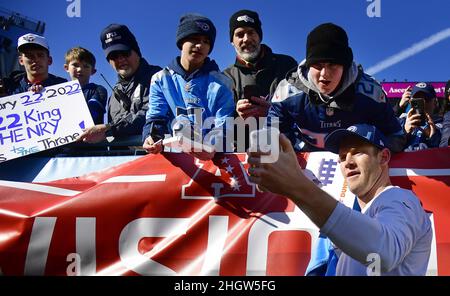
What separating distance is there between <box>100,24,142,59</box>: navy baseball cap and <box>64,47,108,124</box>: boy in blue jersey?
0.40 meters

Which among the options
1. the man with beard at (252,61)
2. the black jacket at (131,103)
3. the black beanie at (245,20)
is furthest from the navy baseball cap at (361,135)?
the black jacket at (131,103)

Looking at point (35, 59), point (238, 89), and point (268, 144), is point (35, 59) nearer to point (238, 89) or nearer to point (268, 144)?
point (238, 89)

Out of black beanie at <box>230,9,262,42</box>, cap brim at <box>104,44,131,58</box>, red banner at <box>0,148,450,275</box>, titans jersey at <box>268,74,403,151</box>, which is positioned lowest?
red banner at <box>0,148,450,275</box>

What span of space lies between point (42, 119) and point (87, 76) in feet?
2.15

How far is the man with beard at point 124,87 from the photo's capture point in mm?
3064

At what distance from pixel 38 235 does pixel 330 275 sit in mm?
1609

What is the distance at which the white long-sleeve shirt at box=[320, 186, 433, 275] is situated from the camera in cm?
139

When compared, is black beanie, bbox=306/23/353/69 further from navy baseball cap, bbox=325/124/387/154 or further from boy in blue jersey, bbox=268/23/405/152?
navy baseball cap, bbox=325/124/387/154

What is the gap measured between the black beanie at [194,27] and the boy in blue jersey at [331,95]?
1.91 ft

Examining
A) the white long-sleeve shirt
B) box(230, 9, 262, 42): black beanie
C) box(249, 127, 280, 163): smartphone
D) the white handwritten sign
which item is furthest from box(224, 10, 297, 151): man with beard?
box(249, 127, 280, 163): smartphone

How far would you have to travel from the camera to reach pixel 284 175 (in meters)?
1.28

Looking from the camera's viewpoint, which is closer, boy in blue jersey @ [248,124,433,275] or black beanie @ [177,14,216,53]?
boy in blue jersey @ [248,124,433,275]

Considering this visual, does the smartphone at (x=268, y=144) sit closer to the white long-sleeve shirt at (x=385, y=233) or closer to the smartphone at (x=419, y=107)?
the white long-sleeve shirt at (x=385, y=233)
